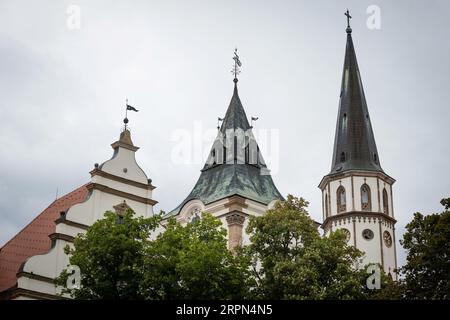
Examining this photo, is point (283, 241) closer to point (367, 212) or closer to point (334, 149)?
point (367, 212)

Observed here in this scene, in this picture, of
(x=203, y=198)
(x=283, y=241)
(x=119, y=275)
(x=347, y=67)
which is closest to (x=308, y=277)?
(x=283, y=241)

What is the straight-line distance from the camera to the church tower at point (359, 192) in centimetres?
6181

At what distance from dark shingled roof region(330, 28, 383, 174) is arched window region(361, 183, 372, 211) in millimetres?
1717

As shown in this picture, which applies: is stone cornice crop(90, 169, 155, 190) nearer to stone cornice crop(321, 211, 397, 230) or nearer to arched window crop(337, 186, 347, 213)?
stone cornice crop(321, 211, 397, 230)

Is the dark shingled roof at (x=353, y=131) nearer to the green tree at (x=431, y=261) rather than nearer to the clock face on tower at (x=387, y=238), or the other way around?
the clock face on tower at (x=387, y=238)

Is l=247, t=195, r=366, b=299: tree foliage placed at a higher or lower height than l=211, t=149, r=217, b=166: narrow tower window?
lower

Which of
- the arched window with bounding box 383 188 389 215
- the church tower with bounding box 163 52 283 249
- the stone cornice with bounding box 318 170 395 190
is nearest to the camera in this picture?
→ the church tower with bounding box 163 52 283 249

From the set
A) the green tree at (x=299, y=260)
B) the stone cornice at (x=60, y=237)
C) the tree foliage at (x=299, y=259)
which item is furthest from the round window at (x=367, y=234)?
the stone cornice at (x=60, y=237)

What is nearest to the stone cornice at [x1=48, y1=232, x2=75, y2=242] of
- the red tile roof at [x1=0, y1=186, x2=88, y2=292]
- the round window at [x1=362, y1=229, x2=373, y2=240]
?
the red tile roof at [x1=0, y1=186, x2=88, y2=292]

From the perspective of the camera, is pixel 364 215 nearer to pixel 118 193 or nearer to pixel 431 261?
pixel 118 193

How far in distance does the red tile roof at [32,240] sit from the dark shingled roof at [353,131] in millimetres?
26080

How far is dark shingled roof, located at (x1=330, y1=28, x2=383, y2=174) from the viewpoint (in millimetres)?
65000

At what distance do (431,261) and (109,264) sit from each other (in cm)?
1390
